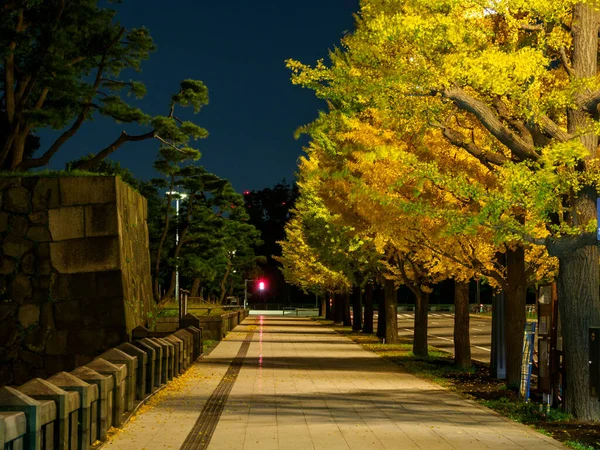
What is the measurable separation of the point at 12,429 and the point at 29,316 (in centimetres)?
1525

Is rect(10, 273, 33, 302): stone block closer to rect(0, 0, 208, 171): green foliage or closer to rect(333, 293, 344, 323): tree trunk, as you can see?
rect(0, 0, 208, 171): green foliage

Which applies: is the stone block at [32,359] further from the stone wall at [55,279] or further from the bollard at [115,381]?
the bollard at [115,381]

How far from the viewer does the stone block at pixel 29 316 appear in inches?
901

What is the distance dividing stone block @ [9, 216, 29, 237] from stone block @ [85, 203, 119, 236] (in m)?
1.36

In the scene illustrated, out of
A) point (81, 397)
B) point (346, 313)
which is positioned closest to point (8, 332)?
point (81, 397)

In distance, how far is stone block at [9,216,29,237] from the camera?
22.9 metres

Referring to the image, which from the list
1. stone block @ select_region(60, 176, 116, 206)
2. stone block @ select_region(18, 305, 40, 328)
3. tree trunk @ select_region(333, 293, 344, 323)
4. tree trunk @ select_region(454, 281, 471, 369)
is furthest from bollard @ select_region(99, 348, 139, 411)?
tree trunk @ select_region(333, 293, 344, 323)

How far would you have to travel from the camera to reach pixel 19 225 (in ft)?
75.1

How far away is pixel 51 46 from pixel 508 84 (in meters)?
17.0

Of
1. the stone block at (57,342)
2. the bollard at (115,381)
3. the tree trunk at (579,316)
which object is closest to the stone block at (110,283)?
the stone block at (57,342)

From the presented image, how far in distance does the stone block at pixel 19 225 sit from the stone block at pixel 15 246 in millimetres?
110

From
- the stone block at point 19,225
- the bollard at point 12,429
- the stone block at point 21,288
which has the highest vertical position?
the stone block at point 19,225

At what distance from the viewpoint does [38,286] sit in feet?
75.3

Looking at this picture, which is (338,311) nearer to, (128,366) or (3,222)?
(3,222)
